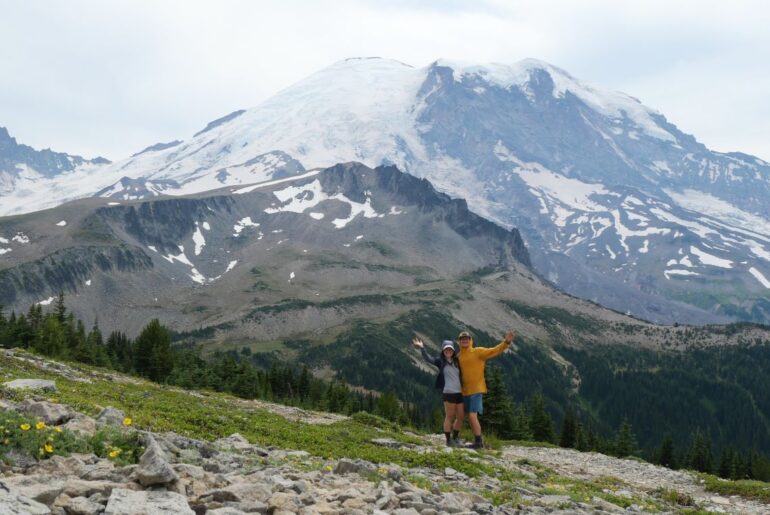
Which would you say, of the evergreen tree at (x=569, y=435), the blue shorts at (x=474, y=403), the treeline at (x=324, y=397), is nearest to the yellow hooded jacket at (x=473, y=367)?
the blue shorts at (x=474, y=403)

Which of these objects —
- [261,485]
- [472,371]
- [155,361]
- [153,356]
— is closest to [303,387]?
[155,361]

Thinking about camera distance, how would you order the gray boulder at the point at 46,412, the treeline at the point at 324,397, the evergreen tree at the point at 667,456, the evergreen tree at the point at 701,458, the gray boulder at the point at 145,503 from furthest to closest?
the evergreen tree at the point at 667,456 → the evergreen tree at the point at 701,458 → the treeline at the point at 324,397 → the gray boulder at the point at 46,412 → the gray boulder at the point at 145,503

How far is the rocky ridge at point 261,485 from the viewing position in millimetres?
8344

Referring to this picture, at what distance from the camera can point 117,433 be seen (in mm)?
11758

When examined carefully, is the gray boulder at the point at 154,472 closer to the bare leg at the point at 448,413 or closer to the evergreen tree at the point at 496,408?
the bare leg at the point at 448,413

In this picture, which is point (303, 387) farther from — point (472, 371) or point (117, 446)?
point (117, 446)

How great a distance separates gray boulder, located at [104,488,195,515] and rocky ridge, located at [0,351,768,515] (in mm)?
14

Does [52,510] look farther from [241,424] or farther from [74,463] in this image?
[241,424]

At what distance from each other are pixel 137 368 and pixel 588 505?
255ft

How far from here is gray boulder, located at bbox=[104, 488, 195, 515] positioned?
307 inches

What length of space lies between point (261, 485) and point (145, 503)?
2140 mm

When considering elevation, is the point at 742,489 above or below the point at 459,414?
below

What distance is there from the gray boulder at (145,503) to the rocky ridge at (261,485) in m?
0.01

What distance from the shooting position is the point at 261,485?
988cm
